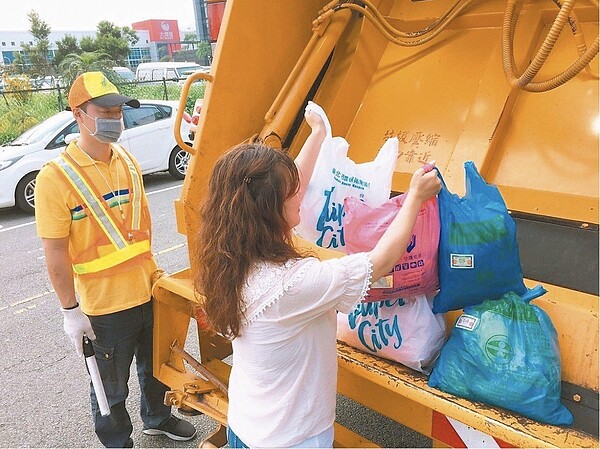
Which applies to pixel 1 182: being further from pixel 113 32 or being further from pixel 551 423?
pixel 113 32

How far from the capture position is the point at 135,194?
7.70 ft

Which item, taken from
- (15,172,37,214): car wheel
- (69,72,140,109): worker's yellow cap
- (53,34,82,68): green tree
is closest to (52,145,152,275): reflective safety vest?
(69,72,140,109): worker's yellow cap

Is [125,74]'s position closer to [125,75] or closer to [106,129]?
[125,75]

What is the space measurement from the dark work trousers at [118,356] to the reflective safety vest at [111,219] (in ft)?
0.73

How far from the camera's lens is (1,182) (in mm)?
7059

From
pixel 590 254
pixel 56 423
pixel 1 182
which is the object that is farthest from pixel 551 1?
pixel 1 182

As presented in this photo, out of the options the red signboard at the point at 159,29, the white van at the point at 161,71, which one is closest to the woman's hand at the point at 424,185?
the white van at the point at 161,71

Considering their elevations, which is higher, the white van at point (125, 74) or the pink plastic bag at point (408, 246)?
the white van at point (125, 74)

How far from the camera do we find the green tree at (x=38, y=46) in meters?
27.8

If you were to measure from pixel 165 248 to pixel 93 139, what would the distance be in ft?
10.9

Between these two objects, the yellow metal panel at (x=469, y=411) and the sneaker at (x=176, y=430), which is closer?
the yellow metal panel at (x=469, y=411)

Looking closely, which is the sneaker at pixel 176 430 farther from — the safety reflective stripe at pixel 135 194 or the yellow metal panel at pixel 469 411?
the yellow metal panel at pixel 469 411

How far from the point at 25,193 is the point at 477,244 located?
281 inches

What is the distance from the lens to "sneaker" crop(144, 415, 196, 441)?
267cm
